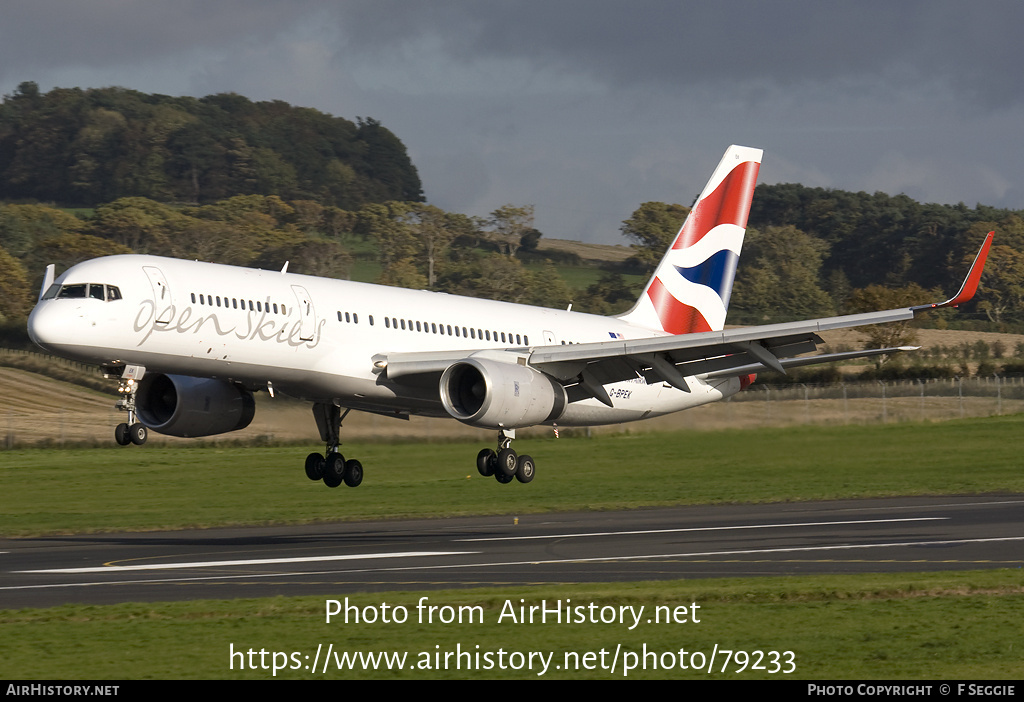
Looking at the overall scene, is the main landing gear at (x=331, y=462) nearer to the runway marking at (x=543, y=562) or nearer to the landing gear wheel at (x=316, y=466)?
the landing gear wheel at (x=316, y=466)

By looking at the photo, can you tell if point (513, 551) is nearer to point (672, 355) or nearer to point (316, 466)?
point (672, 355)

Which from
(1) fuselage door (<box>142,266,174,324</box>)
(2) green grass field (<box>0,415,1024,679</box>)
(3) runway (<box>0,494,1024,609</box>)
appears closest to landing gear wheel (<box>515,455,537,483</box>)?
(3) runway (<box>0,494,1024,609</box>)

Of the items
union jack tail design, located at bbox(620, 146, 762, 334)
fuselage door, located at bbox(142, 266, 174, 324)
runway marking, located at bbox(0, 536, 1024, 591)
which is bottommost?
runway marking, located at bbox(0, 536, 1024, 591)

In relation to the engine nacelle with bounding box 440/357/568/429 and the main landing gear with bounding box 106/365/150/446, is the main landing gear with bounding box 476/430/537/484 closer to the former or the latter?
the engine nacelle with bounding box 440/357/568/429

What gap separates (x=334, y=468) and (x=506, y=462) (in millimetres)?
6263

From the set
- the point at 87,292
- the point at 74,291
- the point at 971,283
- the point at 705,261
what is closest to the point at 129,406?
the point at 87,292

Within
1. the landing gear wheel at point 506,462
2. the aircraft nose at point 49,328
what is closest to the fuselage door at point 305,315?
the aircraft nose at point 49,328

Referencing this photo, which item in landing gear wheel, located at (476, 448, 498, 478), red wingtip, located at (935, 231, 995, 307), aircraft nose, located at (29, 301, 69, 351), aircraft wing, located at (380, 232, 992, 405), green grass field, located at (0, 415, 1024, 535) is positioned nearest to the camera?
aircraft nose, located at (29, 301, 69, 351)

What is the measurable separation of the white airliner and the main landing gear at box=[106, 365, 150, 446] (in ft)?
0.15

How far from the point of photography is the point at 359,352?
33.8 metres

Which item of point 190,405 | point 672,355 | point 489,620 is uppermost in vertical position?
point 672,355

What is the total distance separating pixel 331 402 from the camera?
36219mm

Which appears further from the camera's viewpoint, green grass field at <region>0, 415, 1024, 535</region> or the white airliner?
green grass field at <region>0, 415, 1024, 535</region>

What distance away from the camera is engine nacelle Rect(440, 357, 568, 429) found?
108 feet
